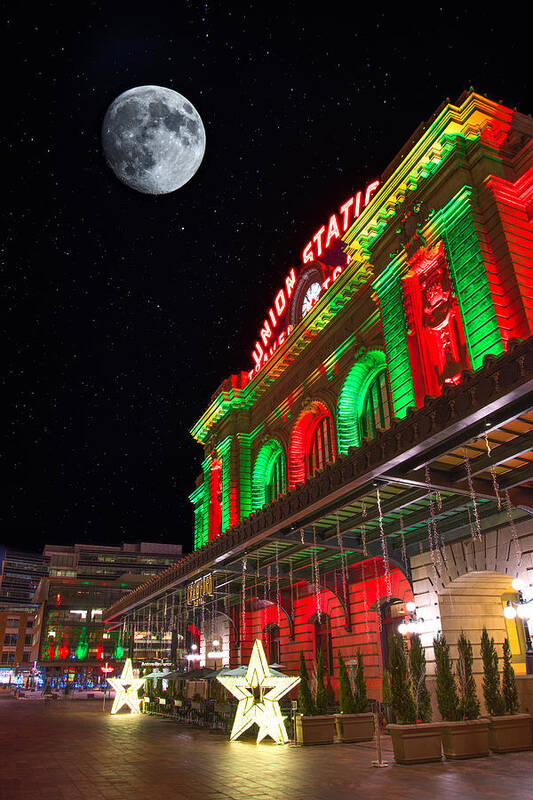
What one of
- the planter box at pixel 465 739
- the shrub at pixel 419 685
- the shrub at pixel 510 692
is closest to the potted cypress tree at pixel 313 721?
the shrub at pixel 419 685

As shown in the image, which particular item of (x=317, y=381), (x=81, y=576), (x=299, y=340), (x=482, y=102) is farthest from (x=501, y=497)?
(x=81, y=576)

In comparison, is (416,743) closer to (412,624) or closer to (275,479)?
(412,624)

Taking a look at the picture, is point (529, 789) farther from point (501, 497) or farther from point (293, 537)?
point (293, 537)

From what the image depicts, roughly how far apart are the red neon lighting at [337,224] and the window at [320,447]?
1177cm

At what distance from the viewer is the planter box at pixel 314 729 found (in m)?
16.7

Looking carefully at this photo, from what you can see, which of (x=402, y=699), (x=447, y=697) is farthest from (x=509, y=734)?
(x=402, y=699)

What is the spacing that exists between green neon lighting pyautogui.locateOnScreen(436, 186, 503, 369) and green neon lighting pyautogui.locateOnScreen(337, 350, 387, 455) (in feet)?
29.0

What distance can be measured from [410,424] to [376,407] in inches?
623

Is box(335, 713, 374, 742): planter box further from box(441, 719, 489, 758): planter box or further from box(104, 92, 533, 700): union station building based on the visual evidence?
box(441, 719, 489, 758): planter box

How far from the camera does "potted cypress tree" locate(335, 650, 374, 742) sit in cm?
1689

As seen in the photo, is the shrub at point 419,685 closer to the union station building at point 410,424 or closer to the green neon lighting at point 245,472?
the union station building at point 410,424

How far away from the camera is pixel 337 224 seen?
121 feet

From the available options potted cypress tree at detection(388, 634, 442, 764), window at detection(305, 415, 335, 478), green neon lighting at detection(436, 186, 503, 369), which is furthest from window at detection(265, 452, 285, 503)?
potted cypress tree at detection(388, 634, 442, 764)

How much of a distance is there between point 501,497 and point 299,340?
2120 cm
